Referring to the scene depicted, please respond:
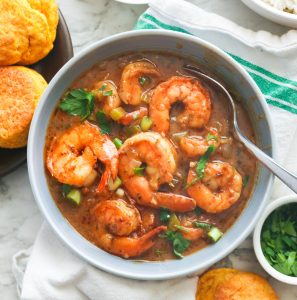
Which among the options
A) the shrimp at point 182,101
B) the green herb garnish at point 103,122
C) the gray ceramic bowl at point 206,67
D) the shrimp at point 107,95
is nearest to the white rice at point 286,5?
the gray ceramic bowl at point 206,67

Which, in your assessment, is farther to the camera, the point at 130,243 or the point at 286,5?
the point at 286,5

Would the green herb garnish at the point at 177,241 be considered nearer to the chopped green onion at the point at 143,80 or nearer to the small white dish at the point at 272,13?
the chopped green onion at the point at 143,80

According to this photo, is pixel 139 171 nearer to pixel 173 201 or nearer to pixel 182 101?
pixel 173 201

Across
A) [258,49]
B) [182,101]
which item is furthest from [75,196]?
[258,49]

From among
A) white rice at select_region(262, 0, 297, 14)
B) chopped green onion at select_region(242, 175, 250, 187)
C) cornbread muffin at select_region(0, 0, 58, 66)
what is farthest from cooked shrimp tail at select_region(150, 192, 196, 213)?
white rice at select_region(262, 0, 297, 14)

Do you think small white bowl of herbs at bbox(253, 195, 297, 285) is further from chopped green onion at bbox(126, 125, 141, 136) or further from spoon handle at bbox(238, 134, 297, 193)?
chopped green onion at bbox(126, 125, 141, 136)


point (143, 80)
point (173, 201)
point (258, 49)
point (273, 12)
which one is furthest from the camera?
point (258, 49)
